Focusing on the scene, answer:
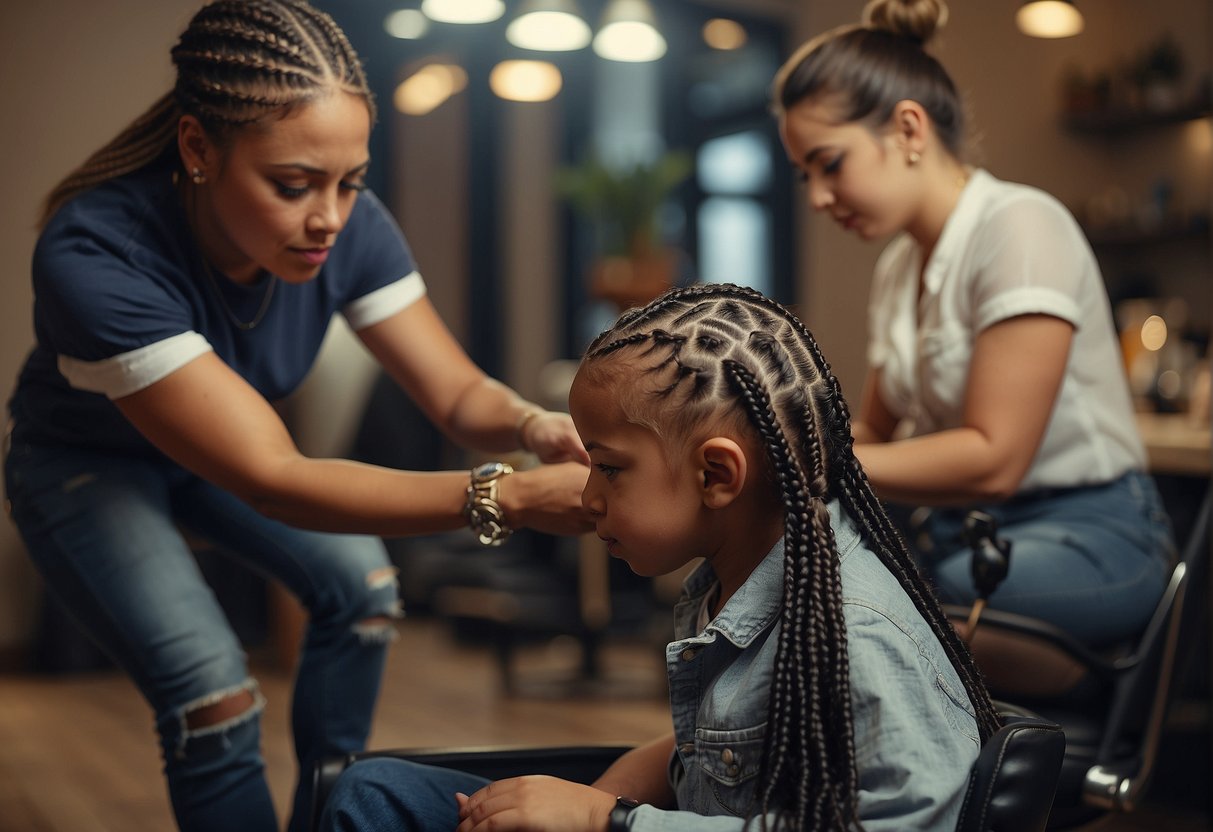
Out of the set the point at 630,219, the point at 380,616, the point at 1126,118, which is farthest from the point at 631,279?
the point at 380,616

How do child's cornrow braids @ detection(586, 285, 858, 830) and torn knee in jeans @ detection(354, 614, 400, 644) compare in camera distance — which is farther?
torn knee in jeans @ detection(354, 614, 400, 644)

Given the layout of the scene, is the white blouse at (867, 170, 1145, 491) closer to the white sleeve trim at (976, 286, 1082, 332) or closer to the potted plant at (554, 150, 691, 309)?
the white sleeve trim at (976, 286, 1082, 332)

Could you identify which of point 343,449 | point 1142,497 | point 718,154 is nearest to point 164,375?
point 1142,497

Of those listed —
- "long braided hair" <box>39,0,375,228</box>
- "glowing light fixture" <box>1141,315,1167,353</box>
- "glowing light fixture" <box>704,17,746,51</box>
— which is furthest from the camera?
"glowing light fixture" <box>704,17,746,51</box>

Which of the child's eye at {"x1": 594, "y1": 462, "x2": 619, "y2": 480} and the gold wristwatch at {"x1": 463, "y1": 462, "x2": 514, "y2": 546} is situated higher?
the child's eye at {"x1": 594, "y1": 462, "x2": 619, "y2": 480}

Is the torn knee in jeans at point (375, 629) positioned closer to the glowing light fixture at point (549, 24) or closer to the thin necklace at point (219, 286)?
the thin necklace at point (219, 286)

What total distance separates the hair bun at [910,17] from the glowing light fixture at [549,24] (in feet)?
8.04

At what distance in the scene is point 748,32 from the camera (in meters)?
6.06

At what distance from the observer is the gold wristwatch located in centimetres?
122

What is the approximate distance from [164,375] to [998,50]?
4.08 m

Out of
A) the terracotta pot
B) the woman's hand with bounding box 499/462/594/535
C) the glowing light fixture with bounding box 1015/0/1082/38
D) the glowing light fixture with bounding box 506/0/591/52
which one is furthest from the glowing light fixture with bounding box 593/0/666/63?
the woman's hand with bounding box 499/462/594/535

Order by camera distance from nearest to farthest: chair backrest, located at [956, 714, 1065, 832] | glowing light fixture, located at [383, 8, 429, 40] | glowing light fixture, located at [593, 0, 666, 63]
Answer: chair backrest, located at [956, 714, 1065, 832] → glowing light fixture, located at [593, 0, 666, 63] → glowing light fixture, located at [383, 8, 429, 40]

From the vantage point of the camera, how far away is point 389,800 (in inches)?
39.4

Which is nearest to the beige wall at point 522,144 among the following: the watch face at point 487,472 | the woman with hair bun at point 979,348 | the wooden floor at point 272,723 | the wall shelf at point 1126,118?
the wall shelf at point 1126,118
